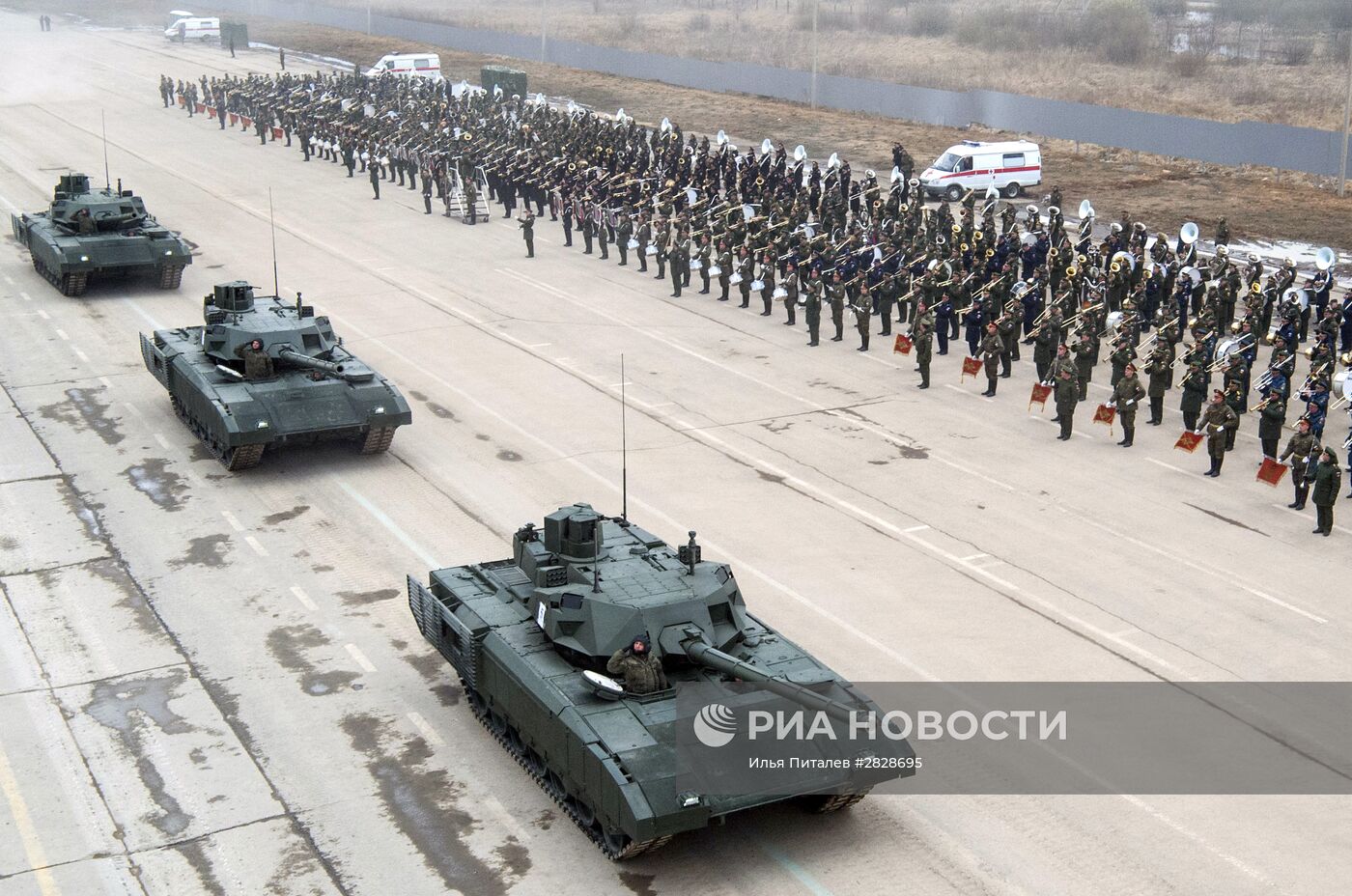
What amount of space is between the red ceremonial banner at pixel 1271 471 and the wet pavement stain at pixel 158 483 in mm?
15724

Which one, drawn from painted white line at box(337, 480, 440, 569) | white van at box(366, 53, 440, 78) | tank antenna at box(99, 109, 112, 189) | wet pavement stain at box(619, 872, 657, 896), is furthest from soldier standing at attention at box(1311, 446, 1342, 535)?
white van at box(366, 53, 440, 78)

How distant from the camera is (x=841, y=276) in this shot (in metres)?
34.4

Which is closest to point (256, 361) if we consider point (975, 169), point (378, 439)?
point (378, 439)

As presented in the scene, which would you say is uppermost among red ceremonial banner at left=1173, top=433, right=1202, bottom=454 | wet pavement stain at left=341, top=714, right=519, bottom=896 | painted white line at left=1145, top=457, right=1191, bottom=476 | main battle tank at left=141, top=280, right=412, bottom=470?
main battle tank at left=141, top=280, right=412, bottom=470

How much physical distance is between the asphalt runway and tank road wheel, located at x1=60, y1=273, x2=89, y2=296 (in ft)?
1.21

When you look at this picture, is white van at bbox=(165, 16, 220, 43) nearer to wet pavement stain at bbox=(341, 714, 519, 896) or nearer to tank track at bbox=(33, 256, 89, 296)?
tank track at bbox=(33, 256, 89, 296)

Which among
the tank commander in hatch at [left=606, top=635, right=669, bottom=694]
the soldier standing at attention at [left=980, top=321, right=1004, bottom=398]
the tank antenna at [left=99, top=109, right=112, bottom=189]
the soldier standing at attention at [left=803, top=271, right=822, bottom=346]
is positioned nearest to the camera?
the tank commander in hatch at [left=606, top=635, right=669, bottom=694]

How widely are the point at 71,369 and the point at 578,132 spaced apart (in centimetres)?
2136

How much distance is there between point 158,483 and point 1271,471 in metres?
16.4

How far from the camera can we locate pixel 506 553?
21531 millimetres

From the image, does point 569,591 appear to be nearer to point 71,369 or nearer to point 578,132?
point 71,369

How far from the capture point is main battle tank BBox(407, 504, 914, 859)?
45.6ft

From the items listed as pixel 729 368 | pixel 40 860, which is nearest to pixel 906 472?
pixel 729 368

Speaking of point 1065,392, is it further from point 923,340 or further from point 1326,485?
point 1326,485
